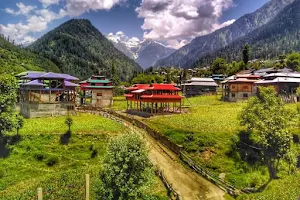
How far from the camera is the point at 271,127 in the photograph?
137ft

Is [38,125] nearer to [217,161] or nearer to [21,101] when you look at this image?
[21,101]

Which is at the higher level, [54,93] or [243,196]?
[54,93]

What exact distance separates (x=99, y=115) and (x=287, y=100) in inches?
1957

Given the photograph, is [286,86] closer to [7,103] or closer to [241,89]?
[241,89]

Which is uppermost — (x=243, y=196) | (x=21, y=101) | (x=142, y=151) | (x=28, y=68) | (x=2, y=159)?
(x=28, y=68)

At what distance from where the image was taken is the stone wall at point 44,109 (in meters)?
63.4

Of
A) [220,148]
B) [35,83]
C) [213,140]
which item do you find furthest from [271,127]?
[35,83]

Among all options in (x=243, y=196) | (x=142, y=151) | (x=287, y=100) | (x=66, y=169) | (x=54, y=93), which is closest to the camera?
(x=142, y=151)

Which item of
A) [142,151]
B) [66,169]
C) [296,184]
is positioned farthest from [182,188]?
[66,169]

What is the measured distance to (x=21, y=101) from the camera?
68812mm

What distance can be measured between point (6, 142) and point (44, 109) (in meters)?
18.0

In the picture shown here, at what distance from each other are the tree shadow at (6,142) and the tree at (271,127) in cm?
3794

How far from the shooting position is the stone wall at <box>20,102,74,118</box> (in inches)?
2495

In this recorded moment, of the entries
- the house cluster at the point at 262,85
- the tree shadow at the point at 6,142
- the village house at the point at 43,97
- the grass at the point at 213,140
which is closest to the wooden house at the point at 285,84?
the house cluster at the point at 262,85
